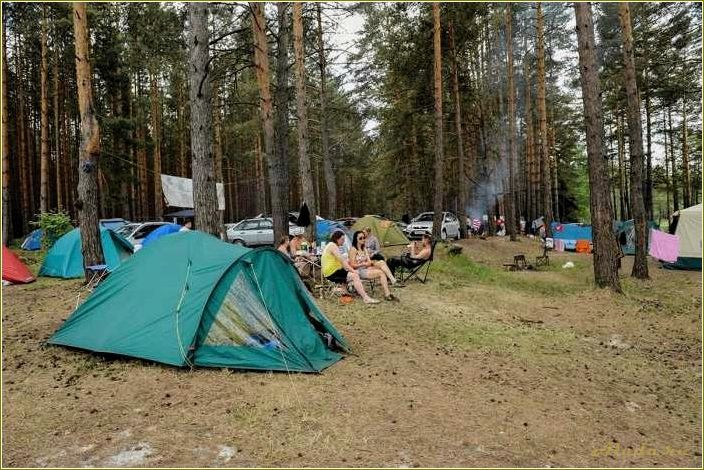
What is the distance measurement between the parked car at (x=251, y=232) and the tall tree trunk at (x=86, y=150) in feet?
29.2

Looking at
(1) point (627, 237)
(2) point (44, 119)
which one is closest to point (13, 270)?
(2) point (44, 119)

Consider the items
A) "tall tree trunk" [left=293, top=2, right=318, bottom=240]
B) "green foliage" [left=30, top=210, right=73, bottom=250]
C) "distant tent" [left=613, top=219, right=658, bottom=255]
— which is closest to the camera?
"tall tree trunk" [left=293, top=2, right=318, bottom=240]

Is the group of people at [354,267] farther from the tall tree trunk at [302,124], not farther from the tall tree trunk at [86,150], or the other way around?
the tall tree trunk at [86,150]

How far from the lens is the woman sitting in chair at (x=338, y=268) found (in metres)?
8.27

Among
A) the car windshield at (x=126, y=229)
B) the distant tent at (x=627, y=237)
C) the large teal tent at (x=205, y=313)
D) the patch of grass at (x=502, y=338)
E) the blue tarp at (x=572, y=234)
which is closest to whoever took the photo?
the large teal tent at (x=205, y=313)

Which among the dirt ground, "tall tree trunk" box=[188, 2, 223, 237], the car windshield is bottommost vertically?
the dirt ground

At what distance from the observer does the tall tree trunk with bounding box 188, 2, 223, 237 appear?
751 cm

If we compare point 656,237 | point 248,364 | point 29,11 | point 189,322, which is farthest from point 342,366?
point 29,11

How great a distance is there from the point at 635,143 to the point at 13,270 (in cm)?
1514

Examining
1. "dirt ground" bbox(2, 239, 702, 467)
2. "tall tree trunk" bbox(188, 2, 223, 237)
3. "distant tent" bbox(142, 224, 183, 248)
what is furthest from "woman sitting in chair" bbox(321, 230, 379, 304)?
"distant tent" bbox(142, 224, 183, 248)

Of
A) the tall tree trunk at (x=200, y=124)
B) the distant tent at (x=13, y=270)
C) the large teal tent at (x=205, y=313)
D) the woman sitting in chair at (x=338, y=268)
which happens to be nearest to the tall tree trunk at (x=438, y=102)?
the woman sitting in chair at (x=338, y=268)

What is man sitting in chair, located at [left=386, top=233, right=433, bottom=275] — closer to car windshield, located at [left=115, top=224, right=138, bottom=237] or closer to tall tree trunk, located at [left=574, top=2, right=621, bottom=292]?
tall tree trunk, located at [left=574, top=2, right=621, bottom=292]

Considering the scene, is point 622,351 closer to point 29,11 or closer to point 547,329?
point 547,329

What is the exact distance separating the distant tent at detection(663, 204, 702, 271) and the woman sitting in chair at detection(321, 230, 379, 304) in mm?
11187
